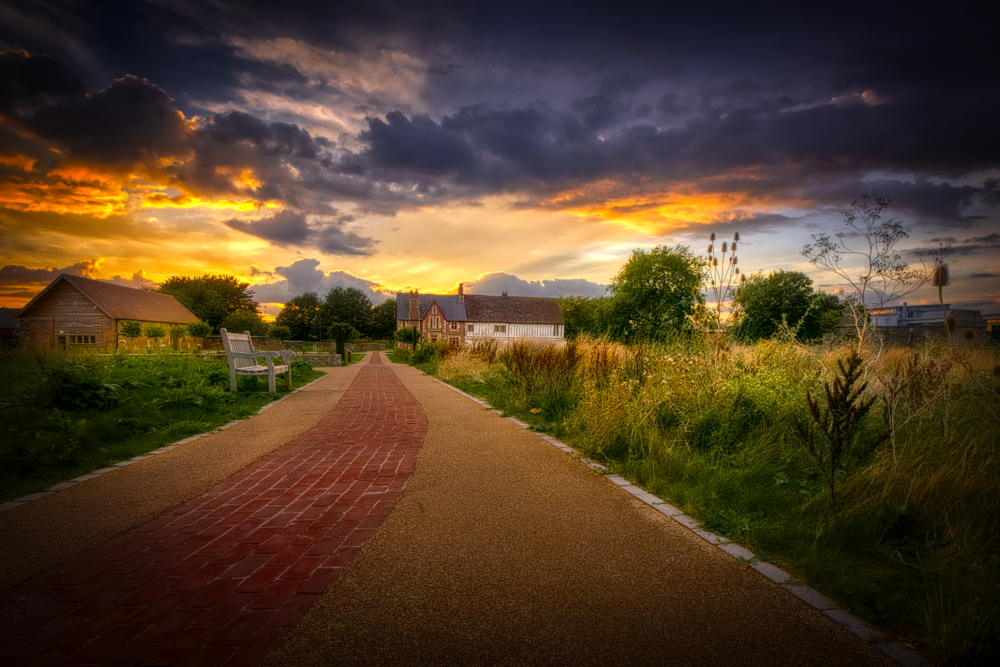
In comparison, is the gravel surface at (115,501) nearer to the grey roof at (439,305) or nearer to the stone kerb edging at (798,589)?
the stone kerb edging at (798,589)

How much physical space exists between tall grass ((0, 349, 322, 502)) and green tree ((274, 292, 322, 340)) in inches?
2863

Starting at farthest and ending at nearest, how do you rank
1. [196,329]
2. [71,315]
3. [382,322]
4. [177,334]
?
[382,322], [196,329], [177,334], [71,315]

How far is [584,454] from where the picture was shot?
5.16m

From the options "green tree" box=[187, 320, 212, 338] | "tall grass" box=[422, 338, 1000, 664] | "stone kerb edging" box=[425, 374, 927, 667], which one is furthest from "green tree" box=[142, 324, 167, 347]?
"stone kerb edging" box=[425, 374, 927, 667]

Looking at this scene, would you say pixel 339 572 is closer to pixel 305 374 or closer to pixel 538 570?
pixel 538 570

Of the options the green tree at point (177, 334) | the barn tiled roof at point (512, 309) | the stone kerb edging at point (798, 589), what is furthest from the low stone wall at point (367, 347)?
the stone kerb edging at point (798, 589)

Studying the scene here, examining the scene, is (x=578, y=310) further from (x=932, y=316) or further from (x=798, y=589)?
(x=798, y=589)

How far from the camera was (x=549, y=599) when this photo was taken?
2.27 metres

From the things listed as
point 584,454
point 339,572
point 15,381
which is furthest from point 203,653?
point 15,381

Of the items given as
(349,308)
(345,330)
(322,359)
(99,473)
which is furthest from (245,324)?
(99,473)

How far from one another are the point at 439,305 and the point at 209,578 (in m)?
59.2

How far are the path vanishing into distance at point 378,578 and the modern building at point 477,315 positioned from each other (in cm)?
5529

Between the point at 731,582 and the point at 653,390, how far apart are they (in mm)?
3207

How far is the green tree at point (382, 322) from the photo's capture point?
86.2 meters
